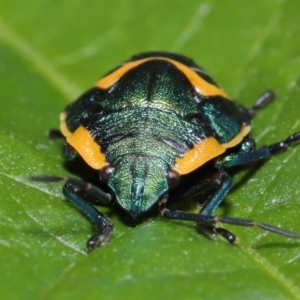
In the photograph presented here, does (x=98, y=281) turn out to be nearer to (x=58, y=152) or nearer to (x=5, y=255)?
(x=5, y=255)

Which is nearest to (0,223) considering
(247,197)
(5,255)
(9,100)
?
(5,255)

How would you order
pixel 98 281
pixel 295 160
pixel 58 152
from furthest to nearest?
pixel 58 152
pixel 295 160
pixel 98 281

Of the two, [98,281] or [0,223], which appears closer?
[98,281]

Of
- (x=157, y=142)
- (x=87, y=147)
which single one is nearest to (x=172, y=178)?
(x=157, y=142)

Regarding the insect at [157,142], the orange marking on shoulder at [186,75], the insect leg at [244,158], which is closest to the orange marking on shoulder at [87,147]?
the insect at [157,142]

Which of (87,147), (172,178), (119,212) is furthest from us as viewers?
(87,147)

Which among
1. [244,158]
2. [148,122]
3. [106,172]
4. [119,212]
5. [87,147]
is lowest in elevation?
[119,212]

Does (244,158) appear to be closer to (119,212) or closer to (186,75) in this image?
(186,75)

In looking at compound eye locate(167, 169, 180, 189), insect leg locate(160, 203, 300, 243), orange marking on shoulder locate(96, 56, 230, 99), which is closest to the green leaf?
insect leg locate(160, 203, 300, 243)
